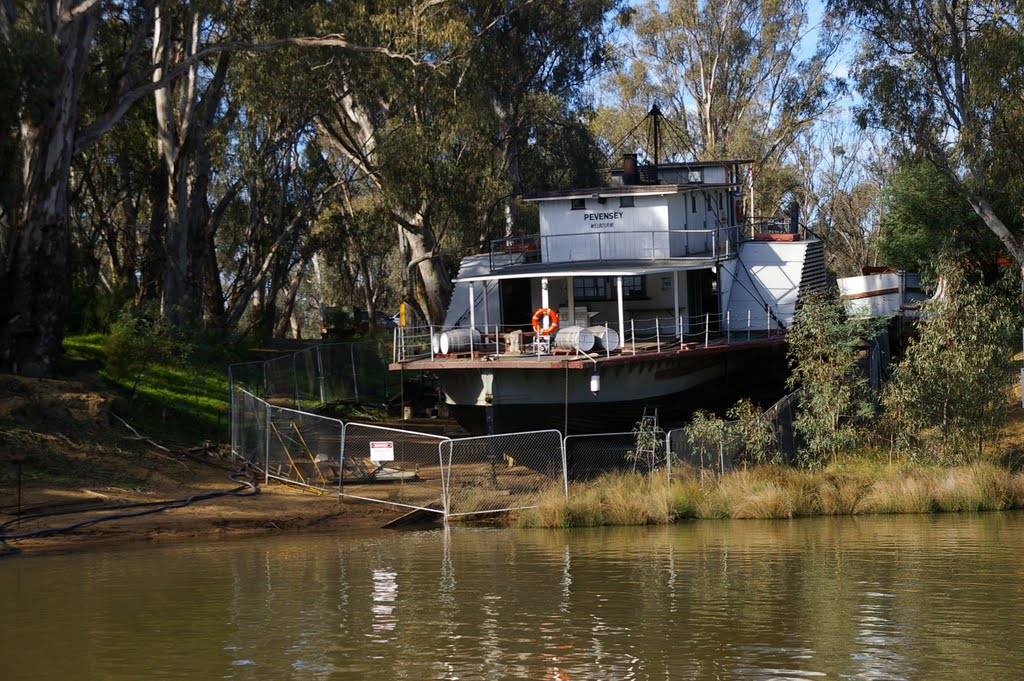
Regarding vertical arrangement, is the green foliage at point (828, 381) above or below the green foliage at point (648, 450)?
above

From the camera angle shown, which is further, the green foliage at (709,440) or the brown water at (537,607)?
the green foliage at (709,440)

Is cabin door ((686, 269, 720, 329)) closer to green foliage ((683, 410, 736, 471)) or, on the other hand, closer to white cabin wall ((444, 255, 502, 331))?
white cabin wall ((444, 255, 502, 331))

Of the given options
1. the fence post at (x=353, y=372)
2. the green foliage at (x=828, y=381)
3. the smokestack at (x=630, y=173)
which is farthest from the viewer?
the fence post at (x=353, y=372)

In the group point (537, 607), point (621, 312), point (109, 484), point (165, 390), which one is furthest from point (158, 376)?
point (537, 607)

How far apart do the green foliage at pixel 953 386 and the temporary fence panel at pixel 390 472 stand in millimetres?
8821

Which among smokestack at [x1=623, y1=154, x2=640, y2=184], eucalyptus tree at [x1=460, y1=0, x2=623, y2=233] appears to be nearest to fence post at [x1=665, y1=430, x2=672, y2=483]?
smokestack at [x1=623, y1=154, x2=640, y2=184]

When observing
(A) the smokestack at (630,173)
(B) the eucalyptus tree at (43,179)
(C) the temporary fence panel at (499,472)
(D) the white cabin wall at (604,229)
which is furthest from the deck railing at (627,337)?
(B) the eucalyptus tree at (43,179)

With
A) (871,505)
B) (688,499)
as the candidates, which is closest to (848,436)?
(871,505)

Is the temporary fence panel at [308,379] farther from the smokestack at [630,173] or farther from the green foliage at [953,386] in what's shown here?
the green foliage at [953,386]

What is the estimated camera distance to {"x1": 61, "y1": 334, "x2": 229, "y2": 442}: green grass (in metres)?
26.0

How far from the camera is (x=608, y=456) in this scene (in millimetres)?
21875

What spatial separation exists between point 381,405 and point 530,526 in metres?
13.5

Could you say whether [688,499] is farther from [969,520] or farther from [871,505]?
[969,520]

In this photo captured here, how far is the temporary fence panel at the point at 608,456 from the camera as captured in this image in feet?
67.7
